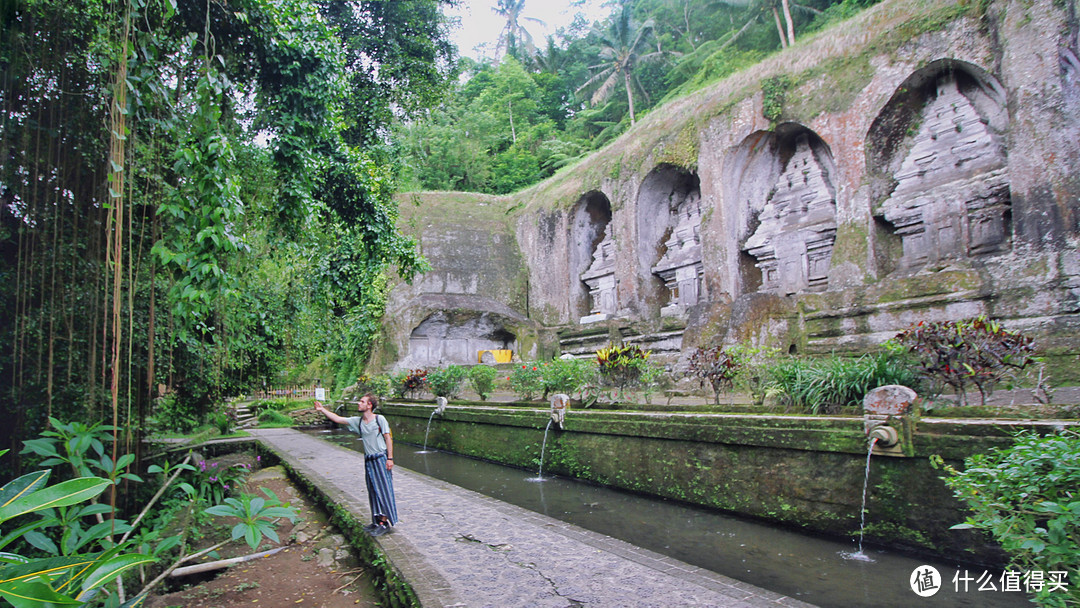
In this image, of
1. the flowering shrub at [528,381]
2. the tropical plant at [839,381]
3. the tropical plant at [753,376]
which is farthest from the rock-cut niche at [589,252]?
the tropical plant at [839,381]

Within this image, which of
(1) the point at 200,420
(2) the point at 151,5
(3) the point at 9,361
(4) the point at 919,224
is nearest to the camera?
(3) the point at 9,361

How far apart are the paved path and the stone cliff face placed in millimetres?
6186

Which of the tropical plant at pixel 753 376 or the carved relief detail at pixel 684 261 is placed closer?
the tropical plant at pixel 753 376

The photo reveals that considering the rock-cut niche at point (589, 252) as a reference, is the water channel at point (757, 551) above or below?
below

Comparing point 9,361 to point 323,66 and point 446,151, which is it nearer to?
point 323,66

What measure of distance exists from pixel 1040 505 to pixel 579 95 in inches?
1275

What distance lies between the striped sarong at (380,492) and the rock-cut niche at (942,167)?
10524 millimetres

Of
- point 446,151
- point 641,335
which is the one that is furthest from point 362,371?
point 446,151

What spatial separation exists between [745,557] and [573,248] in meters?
16.5

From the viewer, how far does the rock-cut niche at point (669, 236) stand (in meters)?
16.6

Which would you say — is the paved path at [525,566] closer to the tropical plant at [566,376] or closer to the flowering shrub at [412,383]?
the tropical plant at [566,376]

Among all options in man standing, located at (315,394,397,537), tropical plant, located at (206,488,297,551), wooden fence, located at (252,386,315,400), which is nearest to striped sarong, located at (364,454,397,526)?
man standing, located at (315,394,397,537)

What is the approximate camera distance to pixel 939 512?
4.10 m

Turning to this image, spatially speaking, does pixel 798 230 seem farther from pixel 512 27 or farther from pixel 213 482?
pixel 512 27
